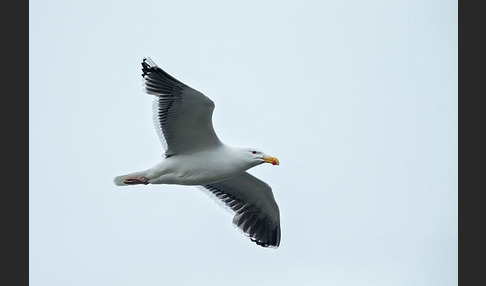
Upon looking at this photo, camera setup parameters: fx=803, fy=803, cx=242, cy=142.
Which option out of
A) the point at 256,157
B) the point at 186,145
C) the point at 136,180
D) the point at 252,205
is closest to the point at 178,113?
the point at 186,145

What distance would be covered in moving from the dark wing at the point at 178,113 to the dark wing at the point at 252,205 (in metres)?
1.22

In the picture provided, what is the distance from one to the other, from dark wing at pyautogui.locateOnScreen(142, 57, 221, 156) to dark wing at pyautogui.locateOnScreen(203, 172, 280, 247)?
1.22 metres

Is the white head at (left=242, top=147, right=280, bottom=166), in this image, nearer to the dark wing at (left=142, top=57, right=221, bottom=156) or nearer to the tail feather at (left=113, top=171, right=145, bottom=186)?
the dark wing at (left=142, top=57, right=221, bottom=156)

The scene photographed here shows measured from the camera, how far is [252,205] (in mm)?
12086

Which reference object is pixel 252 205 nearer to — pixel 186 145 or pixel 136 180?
pixel 186 145

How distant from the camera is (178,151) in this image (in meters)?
10.6

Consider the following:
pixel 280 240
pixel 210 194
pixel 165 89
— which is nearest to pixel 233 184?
pixel 210 194

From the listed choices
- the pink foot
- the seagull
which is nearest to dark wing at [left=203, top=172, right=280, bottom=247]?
the seagull

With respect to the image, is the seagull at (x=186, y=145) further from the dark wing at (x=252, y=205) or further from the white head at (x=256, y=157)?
the dark wing at (x=252, y=205)

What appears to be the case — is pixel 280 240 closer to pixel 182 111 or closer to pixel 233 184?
pixel 233 184

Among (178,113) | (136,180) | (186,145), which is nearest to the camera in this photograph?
(178,113)

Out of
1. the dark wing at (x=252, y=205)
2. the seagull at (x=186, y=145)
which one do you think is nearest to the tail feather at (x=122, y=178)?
the seagull at (x=186, y=145)

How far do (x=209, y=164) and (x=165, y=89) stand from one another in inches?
44.5

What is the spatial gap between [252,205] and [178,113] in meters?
2.45
